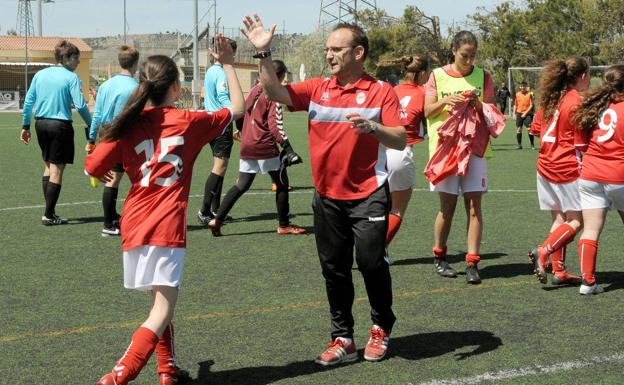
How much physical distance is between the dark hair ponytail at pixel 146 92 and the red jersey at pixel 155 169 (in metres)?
0.07

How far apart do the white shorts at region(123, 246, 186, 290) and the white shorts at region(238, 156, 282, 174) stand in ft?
18.4

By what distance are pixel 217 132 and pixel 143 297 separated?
2599 millimetres

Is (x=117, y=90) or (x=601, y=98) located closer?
(x=601, y=98)

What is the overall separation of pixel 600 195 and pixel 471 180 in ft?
3.45

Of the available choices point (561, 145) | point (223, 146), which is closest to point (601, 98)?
point (561, 145)

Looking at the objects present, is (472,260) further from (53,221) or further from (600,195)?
(53,221)

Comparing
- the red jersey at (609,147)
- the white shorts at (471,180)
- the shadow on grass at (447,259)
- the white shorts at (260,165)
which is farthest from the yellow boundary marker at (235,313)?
the white shorts at (260,165)

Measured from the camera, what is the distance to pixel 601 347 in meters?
6.05

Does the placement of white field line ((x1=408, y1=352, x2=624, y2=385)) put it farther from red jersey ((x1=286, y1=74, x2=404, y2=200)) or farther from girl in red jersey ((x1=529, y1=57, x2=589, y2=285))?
girl in red jersey ((x1=529, y1=57, x2=589, y2=285))

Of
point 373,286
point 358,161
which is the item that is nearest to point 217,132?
point 358,161

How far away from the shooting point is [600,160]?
7.40m

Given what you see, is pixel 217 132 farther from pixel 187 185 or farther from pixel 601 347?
pixel 601 347

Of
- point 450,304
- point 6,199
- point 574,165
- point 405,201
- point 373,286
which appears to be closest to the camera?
point 373,286

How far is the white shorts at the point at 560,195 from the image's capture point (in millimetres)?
7852
